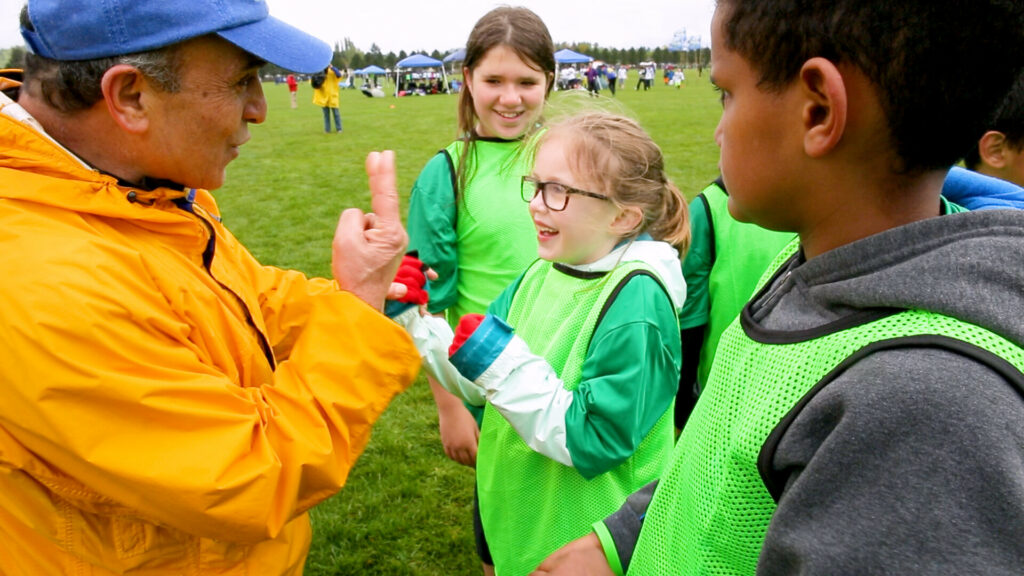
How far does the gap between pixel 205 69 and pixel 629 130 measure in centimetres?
126

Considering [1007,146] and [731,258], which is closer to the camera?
[1007,146]

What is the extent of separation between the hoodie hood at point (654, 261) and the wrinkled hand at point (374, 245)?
2.19 feet

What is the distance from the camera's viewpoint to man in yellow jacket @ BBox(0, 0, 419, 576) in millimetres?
1290

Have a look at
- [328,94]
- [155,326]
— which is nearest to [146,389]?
[155,326]

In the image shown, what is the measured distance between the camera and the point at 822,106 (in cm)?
95

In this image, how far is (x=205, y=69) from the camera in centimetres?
161

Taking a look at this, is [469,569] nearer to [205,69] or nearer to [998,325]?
[205,69]

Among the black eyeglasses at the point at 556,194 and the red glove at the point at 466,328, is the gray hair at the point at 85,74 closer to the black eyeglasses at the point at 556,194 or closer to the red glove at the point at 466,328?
the red glove at the point at 466,328

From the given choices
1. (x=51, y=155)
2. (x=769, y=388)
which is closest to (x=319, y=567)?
(x=51, y=155)

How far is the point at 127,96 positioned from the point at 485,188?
155 centimetres

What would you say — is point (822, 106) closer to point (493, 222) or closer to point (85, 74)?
point (85, 74)

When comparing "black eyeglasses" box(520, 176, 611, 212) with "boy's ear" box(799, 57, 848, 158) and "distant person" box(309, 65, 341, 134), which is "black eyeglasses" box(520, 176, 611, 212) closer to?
"boy's ear" box(799, 57, 848, 158)

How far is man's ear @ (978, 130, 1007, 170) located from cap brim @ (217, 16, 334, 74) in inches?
89.8

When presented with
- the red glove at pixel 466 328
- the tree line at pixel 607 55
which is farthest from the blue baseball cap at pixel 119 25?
the tree line at pixel 607 55
